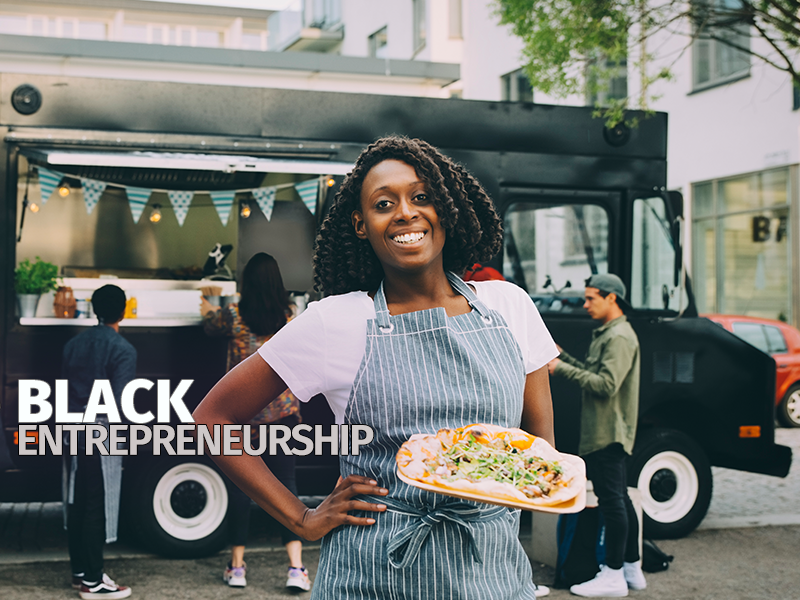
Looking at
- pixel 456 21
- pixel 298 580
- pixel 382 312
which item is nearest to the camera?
pixel 382 312

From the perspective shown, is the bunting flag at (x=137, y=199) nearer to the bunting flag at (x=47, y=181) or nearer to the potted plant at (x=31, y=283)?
the bunting flag at (x=47, y=181)

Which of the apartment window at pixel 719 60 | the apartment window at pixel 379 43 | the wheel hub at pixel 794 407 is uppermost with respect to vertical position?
the apartment window at pixel 379 43

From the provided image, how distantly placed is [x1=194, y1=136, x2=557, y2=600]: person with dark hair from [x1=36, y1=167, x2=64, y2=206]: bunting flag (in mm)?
4600

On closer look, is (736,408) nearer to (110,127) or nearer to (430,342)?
(110,127)

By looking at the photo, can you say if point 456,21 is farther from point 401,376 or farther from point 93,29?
point 401,376

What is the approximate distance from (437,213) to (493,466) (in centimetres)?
59

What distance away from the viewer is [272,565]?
615 cm

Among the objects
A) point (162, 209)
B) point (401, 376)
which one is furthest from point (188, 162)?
point (401, 376)

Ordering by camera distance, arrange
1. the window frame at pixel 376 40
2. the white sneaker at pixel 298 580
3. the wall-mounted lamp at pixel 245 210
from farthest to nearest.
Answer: the window frame at pixel 376 40, the wall-mounted lamp at pixel 245 210, the white sneaker at pixel 298 580

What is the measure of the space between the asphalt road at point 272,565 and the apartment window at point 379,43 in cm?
2402

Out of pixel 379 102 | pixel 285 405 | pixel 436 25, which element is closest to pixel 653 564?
pixel 285 405

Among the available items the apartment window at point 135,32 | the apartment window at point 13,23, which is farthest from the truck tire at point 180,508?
the apartment window at point 135,32

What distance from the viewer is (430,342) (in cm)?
203

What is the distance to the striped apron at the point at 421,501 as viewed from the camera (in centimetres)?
193
